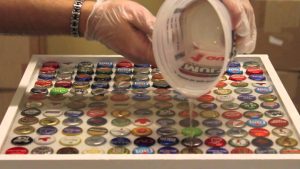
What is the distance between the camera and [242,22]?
1.68 feet

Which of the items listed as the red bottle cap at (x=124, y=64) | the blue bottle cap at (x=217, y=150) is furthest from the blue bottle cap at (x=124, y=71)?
the blue bottle cap at (x=217, y=150)

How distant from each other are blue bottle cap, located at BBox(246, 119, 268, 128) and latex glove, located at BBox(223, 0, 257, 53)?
8 centimetres

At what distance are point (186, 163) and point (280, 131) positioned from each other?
12 centimetres

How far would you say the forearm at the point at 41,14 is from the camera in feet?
1.95

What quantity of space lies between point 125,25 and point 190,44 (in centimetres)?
9

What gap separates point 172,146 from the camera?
0.48 meters

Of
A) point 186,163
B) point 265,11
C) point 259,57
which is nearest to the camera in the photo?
point 186,163

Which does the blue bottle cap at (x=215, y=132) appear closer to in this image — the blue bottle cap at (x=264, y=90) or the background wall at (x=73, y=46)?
the blue bottle cap at (x=264, y=90)

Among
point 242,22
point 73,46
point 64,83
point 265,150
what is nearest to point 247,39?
point 242,22

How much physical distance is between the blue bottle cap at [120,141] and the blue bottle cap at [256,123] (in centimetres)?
14

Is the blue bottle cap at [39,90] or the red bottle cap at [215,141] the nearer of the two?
the red bottle cap at [215,141]

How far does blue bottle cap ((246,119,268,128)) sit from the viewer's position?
20.3 inches

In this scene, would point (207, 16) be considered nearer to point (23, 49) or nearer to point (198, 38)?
point (198, 38)

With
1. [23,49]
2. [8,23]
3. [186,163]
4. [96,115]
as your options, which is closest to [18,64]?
[23,49]
